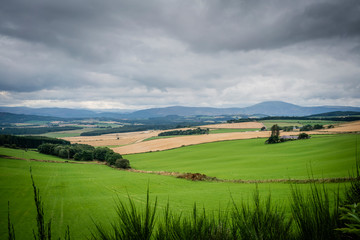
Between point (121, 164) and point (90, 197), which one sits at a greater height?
point (90, 197)

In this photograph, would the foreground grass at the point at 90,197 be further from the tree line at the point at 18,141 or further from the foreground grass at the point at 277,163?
the tree line at the point at 18,141

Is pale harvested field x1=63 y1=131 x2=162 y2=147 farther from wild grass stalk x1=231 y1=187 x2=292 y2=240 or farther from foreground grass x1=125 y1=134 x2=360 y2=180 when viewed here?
wild grass stalk x1=231 y1=187 x2=292 y2=240

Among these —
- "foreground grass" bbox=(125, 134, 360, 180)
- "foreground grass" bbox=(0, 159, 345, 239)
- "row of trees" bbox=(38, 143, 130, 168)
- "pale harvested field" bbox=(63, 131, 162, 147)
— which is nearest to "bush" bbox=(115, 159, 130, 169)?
"foreground grass" bbox=(125, 134, 360, 180)

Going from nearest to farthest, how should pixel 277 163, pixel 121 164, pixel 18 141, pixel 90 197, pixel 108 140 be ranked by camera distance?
pixel 90 197 < pixel 277 163 < pixel 121 164 < pixel 18 141 < pixel 108 140

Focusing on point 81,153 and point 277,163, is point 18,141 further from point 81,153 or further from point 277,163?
point 277,163

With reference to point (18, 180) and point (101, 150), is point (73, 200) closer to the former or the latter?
point (18, 180)

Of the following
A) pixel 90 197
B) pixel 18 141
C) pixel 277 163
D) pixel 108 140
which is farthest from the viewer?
pixel 108 140

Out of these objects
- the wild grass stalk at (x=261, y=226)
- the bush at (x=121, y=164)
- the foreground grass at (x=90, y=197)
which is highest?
the wild grass stalk at (x=261, y=226)

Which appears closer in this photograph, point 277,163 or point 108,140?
point 277,163

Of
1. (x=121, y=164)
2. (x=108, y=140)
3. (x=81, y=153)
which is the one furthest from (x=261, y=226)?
(x=108, y=140)

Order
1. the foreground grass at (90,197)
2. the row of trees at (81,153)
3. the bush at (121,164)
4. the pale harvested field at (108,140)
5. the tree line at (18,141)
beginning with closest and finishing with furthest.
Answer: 1. the foreground grass at (90,197)
2. the bush at (121,164)
3. the row of trees at (81,153)
4. the tree line at (18,141)
5. the pale harvested field at (108,140)

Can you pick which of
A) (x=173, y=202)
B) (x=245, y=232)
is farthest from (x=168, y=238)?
(x=173, y=202)

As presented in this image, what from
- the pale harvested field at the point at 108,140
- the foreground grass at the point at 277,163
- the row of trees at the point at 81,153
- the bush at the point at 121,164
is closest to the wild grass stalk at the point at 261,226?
the foreground grass at the point at 277,163

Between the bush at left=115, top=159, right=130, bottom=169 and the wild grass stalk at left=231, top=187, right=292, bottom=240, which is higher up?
the wild grass stalk at left=231, top=187, right=292, bottom=240
